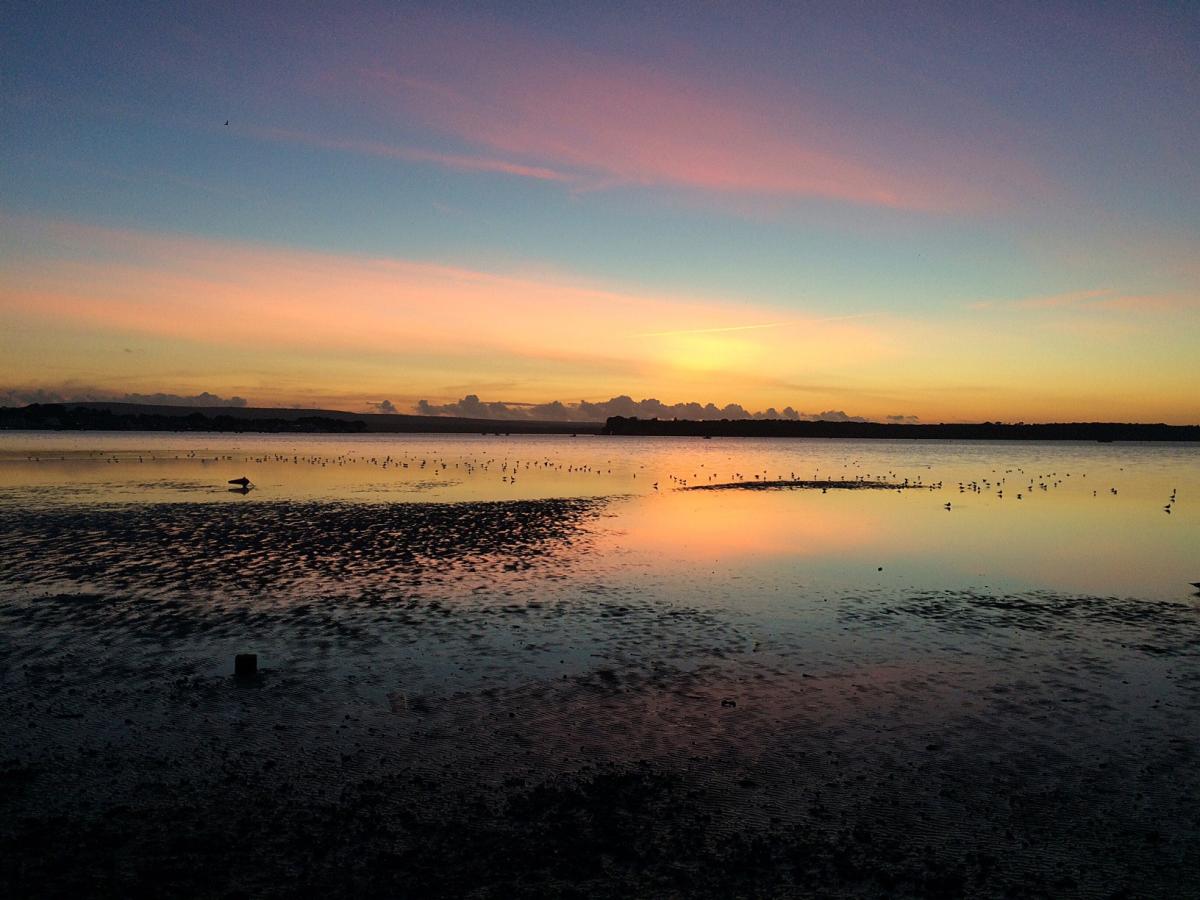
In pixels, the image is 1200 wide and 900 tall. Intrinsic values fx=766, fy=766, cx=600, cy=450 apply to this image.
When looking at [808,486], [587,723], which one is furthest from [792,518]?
[587,723]

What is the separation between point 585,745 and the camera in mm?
12781

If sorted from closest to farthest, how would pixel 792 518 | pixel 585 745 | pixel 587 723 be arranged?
pixel 585 745 < pixel 587 723 < pixel 792 518

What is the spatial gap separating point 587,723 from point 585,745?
3.28 feet

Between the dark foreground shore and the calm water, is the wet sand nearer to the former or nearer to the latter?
the calm water

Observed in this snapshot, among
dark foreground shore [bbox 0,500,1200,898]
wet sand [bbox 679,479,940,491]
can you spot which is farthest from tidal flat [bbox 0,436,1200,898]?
wet sand [bbox 679,479,940,491]

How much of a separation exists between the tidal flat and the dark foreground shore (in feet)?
0.21

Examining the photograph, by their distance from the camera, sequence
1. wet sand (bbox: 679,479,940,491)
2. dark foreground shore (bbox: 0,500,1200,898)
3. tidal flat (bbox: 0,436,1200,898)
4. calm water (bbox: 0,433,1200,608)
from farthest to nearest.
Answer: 1. wet sand (bbox: 679,479,940,491)
2. calm water (bbox: 0,433,1200,608)
3. tidal flat (bbox: 0,436,1200,898)
4. dark foreground shore (bbox: 0,500,1200,898)

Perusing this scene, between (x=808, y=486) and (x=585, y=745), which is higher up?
(x=585, y=745)

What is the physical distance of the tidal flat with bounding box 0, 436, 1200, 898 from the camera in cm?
931

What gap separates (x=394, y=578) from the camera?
26.8m

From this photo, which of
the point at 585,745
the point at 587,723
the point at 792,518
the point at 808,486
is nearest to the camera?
the point at 585,745

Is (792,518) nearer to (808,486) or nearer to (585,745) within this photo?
(808,486)

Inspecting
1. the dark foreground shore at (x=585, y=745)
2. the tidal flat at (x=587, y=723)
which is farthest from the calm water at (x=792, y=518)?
the dark foreground shore at (x=585, y=745)

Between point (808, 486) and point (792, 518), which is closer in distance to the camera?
point (792, 518)
